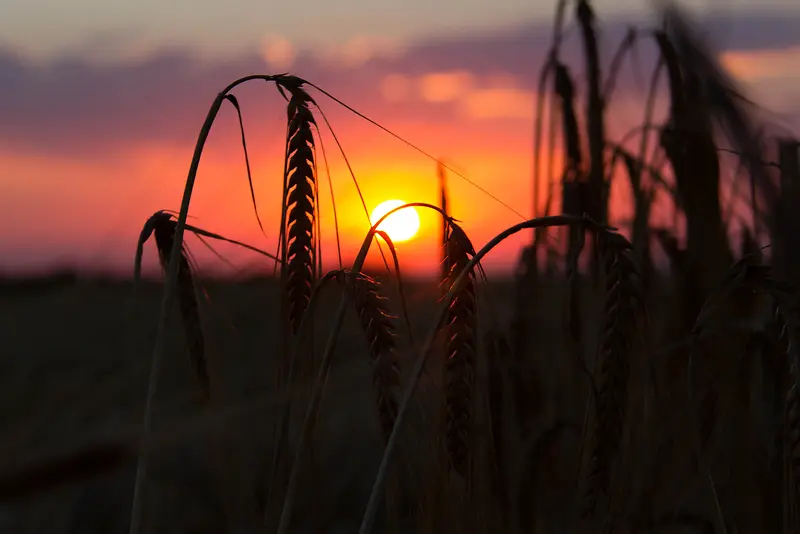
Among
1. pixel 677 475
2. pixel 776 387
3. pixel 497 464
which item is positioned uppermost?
pixel 776 387

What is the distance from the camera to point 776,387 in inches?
48.0

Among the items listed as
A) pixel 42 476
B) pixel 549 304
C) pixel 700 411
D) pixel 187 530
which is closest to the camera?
pixel 42 476

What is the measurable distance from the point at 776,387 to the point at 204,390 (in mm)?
863

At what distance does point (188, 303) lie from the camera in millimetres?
1154

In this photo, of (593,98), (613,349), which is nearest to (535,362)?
(593,98)

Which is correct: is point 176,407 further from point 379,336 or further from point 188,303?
point 379,336

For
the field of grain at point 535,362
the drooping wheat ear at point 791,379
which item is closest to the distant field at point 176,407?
the field of grain at point 535,362

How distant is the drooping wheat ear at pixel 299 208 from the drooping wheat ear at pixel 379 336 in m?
0.08

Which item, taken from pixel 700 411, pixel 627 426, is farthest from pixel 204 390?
pixel 700 411

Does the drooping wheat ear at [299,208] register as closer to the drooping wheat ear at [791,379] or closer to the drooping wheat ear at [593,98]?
the drooping wheat ear at [791,379]

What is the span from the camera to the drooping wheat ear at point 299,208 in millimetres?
968

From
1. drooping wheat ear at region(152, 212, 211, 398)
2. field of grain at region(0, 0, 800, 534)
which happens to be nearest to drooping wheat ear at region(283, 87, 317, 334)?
field of grain at region(0, 0, 800, 534)

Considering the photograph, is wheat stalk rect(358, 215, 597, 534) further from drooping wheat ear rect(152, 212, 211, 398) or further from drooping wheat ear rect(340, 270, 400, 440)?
drooping wheat ear rect(152, 212, 211, 398)

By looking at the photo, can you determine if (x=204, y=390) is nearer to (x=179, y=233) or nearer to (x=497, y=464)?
(x=179, y=233)
